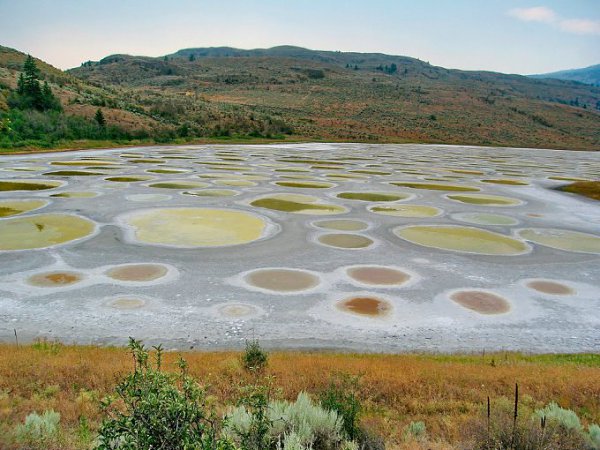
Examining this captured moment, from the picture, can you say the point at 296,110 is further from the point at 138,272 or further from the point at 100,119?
the point at 138,272

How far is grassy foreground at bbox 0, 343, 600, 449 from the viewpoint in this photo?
20.9 feet

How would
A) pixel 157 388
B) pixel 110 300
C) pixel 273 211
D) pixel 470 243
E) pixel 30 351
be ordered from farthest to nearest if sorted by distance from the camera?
pixel 273 211 → pixel 470 243 → pixel 110 300 → pixel 30 351 → pixel 157 388

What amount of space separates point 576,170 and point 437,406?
4684 cm

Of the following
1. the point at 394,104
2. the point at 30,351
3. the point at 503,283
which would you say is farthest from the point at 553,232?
the point at 394,104

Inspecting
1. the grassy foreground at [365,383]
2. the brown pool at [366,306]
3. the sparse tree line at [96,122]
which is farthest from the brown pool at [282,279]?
the sparse tree line at [96,122]

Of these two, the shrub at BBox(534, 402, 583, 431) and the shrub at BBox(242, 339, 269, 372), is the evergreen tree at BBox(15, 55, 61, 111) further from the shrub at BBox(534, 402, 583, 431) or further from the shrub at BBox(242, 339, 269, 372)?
the shrub at BBox(534, 402, 583, 431)

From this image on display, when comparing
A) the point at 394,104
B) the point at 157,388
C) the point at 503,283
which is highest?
the point at 394,104

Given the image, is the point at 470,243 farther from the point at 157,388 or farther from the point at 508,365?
the point at 157,388

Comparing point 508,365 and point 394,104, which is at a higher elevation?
point 394,104

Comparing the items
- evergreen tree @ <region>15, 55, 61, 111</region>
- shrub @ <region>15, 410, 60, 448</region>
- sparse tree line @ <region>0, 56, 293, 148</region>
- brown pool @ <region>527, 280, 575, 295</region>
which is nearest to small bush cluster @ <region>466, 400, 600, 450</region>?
shrub @ <region>15, 410, 60, 448</region>

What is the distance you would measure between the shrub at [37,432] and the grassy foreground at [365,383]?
0.81ft

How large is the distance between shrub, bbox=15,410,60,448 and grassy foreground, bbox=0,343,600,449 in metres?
0.25

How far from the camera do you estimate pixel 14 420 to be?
5938 mm

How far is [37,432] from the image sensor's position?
5293 mm
